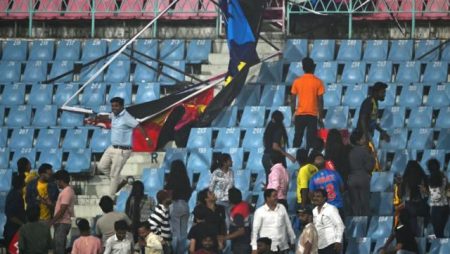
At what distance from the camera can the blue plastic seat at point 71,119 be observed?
129 feet

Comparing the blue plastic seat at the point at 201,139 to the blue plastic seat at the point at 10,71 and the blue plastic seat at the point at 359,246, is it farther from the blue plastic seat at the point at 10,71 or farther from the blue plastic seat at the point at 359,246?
the blue plastic seat at the point at 359,246

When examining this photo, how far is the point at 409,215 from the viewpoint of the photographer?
1289 inches

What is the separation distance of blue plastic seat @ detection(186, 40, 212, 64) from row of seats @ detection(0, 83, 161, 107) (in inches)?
40.2

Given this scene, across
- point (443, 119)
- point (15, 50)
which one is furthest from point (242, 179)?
point (15, 50)

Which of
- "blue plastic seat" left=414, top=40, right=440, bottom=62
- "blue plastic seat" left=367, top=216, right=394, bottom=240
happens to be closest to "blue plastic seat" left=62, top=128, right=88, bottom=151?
"blue plastic seat" left=414, top=40, right=440, bottom=62

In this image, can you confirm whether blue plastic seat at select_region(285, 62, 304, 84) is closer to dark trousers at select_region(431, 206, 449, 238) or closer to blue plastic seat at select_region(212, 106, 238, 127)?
blue plastic seat at select_region(212, 106, 238, 127)

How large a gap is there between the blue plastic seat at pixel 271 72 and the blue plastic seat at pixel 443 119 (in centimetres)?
320

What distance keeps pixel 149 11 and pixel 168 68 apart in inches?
88.0

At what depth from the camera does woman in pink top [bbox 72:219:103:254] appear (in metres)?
31.8

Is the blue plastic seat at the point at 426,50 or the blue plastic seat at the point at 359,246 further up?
the blue plastic seat at the point at 426,50

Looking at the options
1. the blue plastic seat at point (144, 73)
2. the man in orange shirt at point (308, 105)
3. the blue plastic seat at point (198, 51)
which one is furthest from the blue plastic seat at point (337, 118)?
the blue plastic seat at point (144, 73)

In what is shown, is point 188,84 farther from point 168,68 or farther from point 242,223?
point 242,223

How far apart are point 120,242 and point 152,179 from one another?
15.2ft

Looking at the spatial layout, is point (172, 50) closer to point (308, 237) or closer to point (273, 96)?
point (273, 96)
